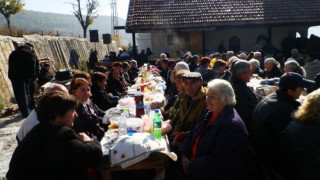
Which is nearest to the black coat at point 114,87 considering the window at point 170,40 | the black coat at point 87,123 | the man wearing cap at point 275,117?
the black coat at point 87,123

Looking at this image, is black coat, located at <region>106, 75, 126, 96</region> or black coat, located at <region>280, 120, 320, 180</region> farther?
black coat, located at <region>106, 75, 126, 96</region>

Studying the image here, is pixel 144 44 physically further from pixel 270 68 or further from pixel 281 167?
pixel 281 167

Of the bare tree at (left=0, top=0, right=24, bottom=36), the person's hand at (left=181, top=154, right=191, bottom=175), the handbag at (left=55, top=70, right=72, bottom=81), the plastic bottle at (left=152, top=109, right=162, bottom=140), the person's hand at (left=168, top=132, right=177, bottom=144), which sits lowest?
the person's hand at (left=181, top=154, right=191, bottom=175)

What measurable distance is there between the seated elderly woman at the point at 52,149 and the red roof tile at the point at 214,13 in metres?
14.2

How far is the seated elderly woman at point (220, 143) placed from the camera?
111 inches

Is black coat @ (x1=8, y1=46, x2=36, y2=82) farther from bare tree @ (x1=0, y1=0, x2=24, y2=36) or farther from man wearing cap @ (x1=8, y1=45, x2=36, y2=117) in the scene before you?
bare tree @ (x1=0, y1=0, x2=24, y2=36)

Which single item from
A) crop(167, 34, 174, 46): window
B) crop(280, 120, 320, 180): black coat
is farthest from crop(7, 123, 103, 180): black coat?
crop(167, 34, 174, 46): window

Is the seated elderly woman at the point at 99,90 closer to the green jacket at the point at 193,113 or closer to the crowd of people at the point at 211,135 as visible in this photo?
the crowd of people at the point at 211,135

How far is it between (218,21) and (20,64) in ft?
37.4

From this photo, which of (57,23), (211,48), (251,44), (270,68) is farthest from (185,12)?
(57,23)

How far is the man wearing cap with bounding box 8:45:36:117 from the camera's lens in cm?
796

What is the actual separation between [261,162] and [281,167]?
40cm

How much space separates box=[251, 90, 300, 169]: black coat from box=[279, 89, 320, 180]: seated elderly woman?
37 cm

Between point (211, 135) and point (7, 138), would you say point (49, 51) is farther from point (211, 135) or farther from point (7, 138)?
point (211, 135)
